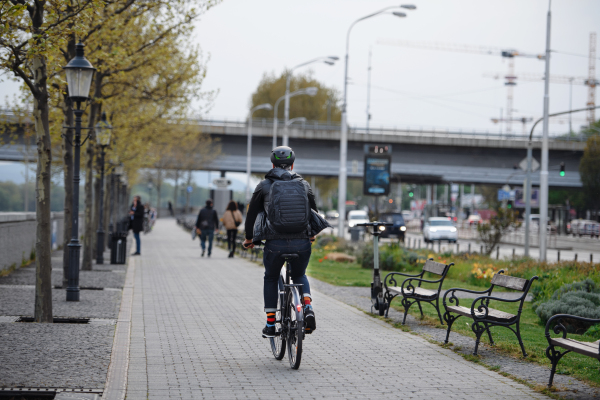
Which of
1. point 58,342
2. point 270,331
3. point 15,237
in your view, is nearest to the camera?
point 270,331

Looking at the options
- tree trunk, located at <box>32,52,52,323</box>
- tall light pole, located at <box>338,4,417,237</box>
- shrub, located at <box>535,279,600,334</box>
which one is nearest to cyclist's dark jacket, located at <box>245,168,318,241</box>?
tree trunk, located at <box>32,52,52,323</box>

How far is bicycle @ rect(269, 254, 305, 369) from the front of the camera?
6741mm

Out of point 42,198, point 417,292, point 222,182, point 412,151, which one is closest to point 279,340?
point 417,292

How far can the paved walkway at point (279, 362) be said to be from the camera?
6.17 metres

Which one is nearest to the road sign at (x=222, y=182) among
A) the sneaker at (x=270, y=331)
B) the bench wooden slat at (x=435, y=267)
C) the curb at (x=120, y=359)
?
the curb at (x=120, y=359)

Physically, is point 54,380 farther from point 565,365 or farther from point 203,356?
point 565,365

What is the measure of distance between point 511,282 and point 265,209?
2770mm

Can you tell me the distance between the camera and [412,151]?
56.9 m

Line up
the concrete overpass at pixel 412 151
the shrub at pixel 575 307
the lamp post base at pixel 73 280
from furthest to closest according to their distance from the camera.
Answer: the concrete overpass at pixel 412 151 < the lamp post base at pixel 73 280 < the shrub at pixel 575 307

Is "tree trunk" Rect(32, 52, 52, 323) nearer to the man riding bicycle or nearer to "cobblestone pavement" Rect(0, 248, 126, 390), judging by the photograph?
"cobblestone pavement" Rect(0, 248, 126, 390)

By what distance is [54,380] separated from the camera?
19.8ft

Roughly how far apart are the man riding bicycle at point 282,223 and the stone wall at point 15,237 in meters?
10.1

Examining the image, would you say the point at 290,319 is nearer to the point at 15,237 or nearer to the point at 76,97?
the point at 76,97

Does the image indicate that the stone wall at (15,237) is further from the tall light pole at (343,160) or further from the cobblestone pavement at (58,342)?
the tall light pole at (343,160)
